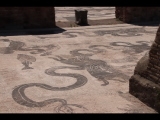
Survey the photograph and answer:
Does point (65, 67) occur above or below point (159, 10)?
below

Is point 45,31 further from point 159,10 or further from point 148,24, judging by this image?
point 159,10

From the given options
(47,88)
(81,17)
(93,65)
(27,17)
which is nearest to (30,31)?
(27,17)

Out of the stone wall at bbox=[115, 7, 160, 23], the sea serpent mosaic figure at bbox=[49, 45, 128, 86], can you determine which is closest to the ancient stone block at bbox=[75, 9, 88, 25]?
the stone wall at bbox=[115, 7, 160, 23]

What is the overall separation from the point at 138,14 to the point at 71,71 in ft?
24.3

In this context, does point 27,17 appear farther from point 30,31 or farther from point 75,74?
point 75,74

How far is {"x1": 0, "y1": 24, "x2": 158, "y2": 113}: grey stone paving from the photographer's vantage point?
396 centimetres

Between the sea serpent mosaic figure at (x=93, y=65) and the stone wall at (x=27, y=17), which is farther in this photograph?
the stone wall at (x=27, y=17)

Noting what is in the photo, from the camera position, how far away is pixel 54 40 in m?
8.74

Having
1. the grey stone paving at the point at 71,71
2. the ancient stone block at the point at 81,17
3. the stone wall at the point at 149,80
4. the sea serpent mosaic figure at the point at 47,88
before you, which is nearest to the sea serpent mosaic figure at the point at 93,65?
the grey stone paving at the point at 71,71

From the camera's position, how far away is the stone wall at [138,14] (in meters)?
11.8

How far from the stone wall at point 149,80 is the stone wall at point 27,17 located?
7.16 meters

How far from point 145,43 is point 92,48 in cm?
189

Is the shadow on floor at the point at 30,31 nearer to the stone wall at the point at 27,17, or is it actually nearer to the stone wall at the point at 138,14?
the stone wall at the point at 27,17

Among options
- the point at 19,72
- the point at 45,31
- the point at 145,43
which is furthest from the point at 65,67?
the point at 45,31
